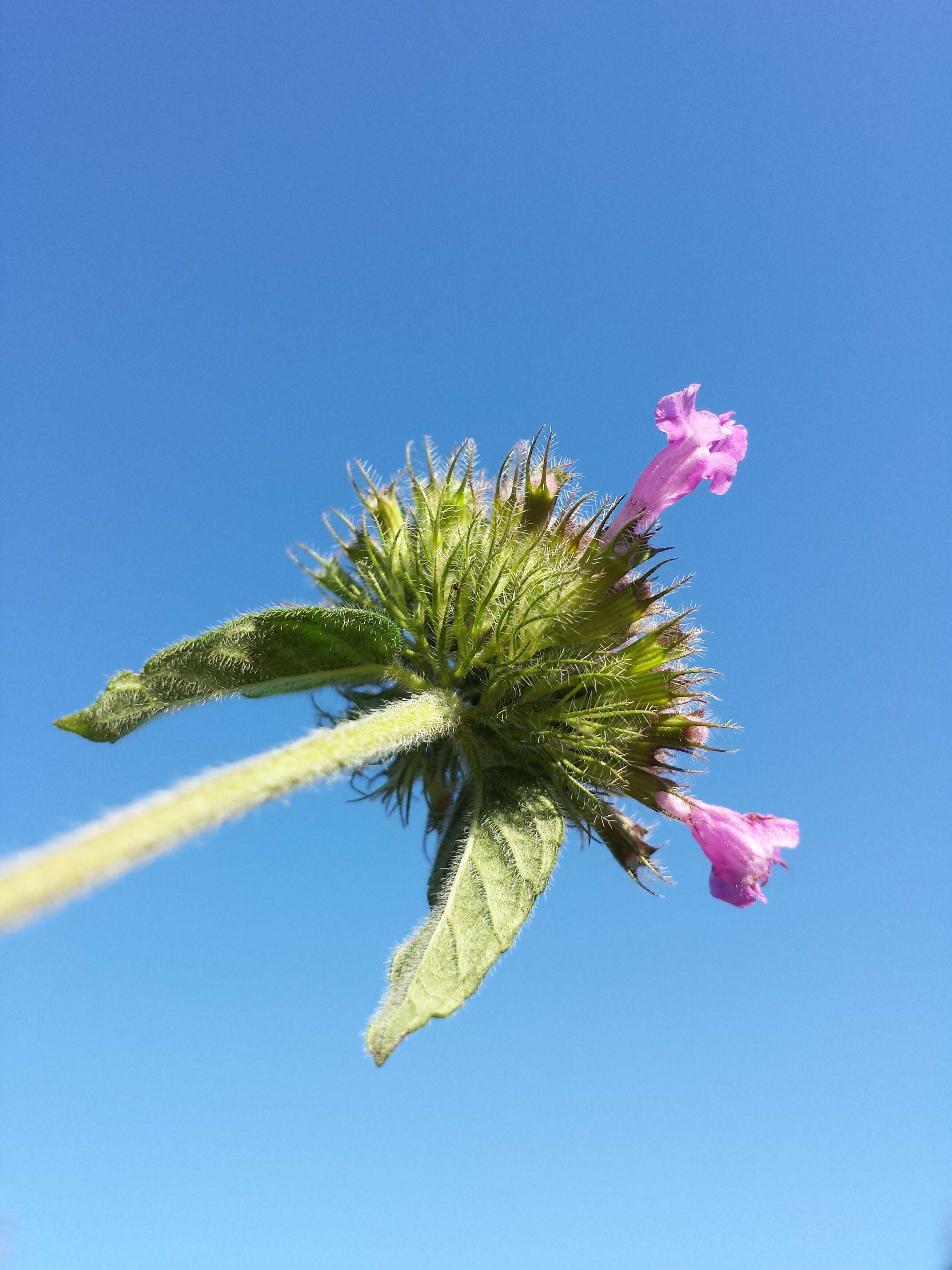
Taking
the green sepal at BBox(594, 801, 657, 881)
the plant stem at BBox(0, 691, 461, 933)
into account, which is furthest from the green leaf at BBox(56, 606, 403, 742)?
the green sepal at BBox(594, 801, 657, 881)

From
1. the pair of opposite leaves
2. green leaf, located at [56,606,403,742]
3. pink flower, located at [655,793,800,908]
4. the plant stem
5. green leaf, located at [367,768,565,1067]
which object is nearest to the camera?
the plant stem

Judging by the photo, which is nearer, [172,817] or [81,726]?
[172,817]

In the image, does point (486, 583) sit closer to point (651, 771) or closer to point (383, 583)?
point (383, 583)

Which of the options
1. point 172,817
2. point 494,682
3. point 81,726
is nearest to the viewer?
point 172,817

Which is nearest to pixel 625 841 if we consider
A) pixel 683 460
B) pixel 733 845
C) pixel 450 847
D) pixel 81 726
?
pixel 733 845

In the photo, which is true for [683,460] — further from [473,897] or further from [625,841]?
[473,897]

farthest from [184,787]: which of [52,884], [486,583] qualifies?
[486,583]

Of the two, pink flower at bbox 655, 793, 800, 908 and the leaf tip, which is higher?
the leaf tip

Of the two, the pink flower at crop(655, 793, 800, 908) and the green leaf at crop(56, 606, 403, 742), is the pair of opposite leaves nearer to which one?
the green leaf at crop(56, 606, 403, 742)
